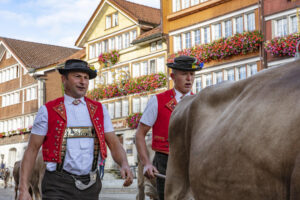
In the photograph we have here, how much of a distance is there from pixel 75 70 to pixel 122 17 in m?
33.4

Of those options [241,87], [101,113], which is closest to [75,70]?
[101,113]

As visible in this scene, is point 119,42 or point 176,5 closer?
point 176,5

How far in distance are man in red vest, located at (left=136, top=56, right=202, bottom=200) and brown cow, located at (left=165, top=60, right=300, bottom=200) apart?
2.09m

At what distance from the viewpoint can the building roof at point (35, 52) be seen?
50.1 metres

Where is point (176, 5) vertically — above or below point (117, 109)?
above

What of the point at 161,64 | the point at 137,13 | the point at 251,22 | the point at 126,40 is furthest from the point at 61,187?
the point at 137,13

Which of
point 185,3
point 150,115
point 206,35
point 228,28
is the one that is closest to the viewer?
point 150,115

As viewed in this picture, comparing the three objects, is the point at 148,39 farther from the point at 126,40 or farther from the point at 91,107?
the point at 91,107

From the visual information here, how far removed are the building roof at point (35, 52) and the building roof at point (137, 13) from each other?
10.2 m

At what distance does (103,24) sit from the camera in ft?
129

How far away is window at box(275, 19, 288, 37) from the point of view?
81.8ft

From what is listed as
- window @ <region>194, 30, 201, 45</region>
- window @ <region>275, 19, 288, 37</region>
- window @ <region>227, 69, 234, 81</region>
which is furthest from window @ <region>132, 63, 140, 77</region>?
window @ <region>275, 19, 288, 37</region>

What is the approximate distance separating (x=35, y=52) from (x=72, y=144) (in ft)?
163

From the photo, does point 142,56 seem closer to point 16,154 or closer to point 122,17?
point 122,17
